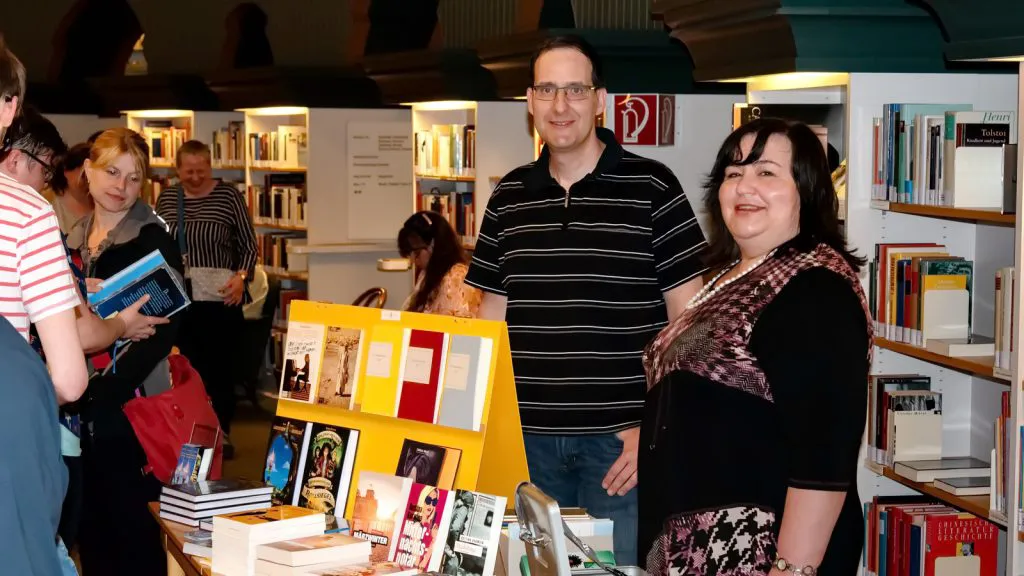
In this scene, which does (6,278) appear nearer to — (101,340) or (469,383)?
A: (469,383)

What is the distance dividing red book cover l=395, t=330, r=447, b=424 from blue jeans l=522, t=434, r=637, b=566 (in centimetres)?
37

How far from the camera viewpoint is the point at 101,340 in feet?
12.5

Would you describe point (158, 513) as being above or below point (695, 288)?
below

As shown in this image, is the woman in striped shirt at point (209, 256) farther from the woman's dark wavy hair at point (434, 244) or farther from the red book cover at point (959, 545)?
the red book cover at point (959, 545)

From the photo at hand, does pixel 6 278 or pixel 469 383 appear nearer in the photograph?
pixel 6 278

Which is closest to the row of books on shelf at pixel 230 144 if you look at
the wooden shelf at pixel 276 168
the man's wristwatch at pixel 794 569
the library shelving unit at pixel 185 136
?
the library shelving unit at pixel 185 136

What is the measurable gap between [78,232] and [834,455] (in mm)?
3298

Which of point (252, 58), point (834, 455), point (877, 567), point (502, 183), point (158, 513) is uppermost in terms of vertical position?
point (252, 58)

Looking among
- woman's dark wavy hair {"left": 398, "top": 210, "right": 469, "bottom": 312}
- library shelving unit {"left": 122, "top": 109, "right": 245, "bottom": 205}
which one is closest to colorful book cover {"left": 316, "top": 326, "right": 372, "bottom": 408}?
woman's dark wavy hair {"left": 398, "top": 210, "right": 469, "bottom": 312}

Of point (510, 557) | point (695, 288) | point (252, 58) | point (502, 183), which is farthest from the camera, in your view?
point (252, 58)

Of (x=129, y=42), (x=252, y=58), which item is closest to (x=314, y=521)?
(x=252, y=58)

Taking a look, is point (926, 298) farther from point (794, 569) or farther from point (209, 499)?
point (209, 499)

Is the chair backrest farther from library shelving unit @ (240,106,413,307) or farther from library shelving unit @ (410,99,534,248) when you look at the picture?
library shelving unit @ (240,106,413,307)

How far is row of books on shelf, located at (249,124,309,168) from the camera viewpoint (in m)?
9.94
